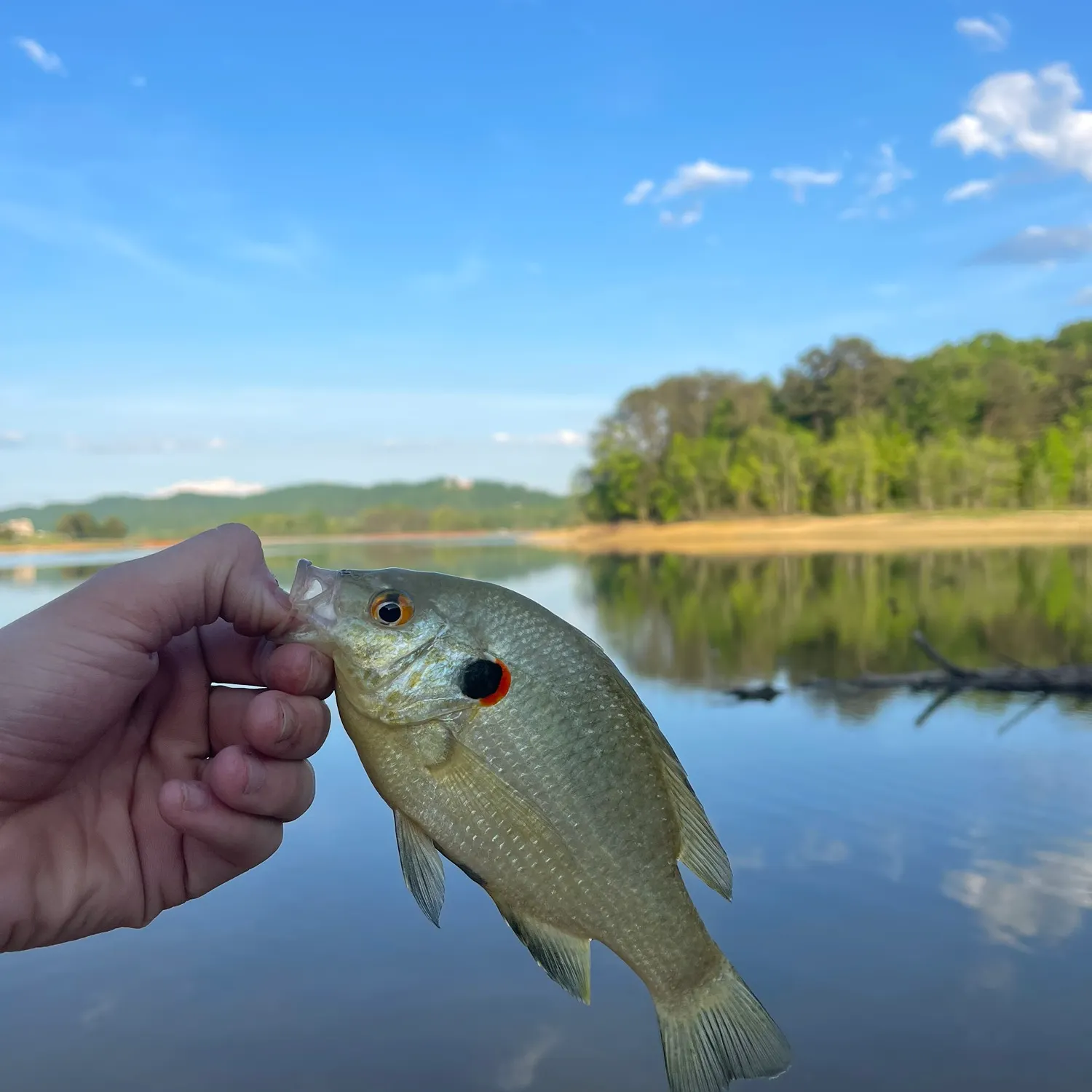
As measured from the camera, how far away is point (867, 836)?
8.05m

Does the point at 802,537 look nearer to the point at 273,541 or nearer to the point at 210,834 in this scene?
the point at 273,541

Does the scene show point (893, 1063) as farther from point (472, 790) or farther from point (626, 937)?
point (472, 790)

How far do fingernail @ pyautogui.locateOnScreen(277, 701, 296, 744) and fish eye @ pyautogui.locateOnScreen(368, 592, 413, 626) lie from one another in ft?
1.69

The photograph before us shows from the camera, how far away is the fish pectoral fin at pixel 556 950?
1966mm

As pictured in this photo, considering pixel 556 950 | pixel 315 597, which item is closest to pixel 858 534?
pixel 556 950

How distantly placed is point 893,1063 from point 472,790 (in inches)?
174

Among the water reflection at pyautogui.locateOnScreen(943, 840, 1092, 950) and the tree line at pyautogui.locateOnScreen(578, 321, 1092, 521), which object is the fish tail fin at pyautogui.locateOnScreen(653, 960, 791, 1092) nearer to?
the water reflection at pyautogui.locateOnScreen(943, 840, 1092, 950)

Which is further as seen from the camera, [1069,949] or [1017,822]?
[1017,822]

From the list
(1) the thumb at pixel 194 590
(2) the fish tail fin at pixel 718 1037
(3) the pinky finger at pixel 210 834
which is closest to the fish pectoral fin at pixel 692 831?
Result: (2) the fish tail fin at pixel 718 1037

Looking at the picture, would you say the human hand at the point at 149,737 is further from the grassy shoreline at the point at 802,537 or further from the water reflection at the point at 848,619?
the grassy shoreline at the point at 802,537

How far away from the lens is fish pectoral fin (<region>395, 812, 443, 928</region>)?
2.00 meters

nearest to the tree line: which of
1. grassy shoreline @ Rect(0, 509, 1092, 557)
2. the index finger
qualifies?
grassy shoreline @ Rect(0, 509, 1092, 557)

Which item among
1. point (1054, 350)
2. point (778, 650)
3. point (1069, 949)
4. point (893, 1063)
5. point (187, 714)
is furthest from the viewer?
point (1054, 350)

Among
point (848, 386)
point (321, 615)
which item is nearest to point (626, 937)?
→ point (321, 615)
